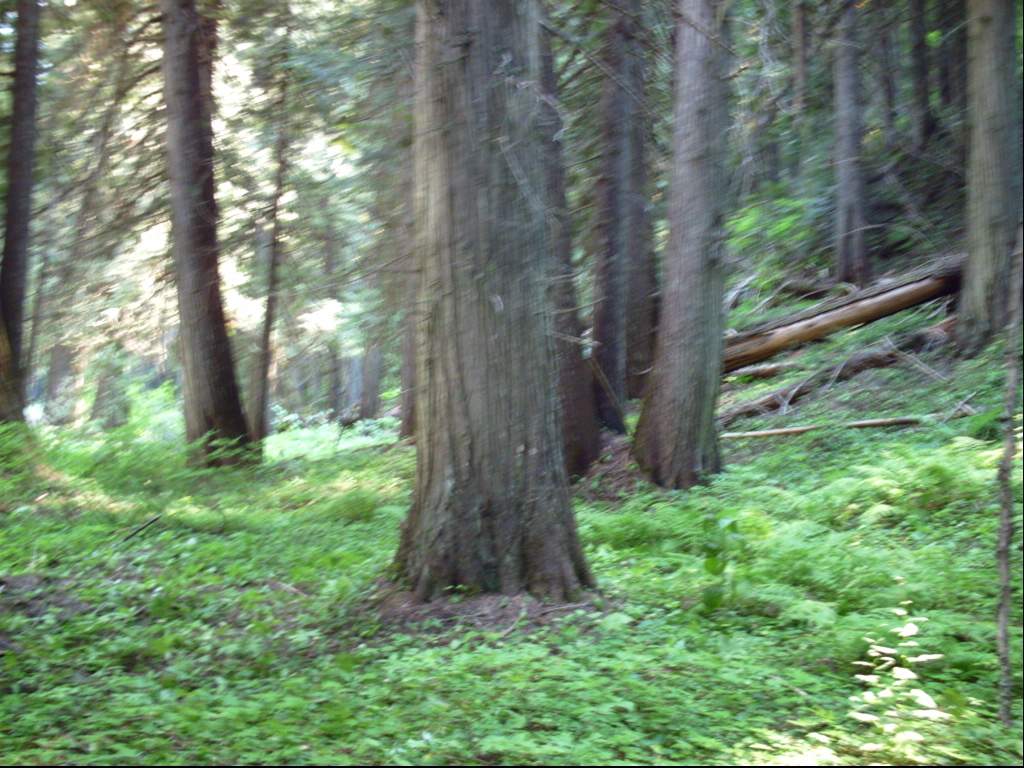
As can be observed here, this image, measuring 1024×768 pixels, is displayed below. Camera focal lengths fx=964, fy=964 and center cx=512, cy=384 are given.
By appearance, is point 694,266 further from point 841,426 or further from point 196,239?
point 196,239

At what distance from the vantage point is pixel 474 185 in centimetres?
625

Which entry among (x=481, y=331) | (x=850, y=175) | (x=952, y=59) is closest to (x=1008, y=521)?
(x=481, y=331)

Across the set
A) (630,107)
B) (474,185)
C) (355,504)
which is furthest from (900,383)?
(474,185)

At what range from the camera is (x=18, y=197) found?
1165 cm

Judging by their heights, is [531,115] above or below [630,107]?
below

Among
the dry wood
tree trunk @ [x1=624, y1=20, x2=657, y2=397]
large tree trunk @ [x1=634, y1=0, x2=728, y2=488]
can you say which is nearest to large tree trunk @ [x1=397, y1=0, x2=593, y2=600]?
large tree trunk @ [x1=634, y1=0, x2=728, y2=488]

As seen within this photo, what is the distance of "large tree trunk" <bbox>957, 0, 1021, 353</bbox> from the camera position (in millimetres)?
11297

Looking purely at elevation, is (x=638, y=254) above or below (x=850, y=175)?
below

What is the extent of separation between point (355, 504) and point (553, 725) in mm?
6173

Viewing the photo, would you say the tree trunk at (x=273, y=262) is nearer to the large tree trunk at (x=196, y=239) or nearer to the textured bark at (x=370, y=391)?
the large tree trunk at (x=196, y=239)

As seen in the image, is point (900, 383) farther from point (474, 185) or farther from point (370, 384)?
point (370, 384)

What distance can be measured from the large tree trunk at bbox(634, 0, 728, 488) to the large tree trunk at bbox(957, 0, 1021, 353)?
3.52 meters

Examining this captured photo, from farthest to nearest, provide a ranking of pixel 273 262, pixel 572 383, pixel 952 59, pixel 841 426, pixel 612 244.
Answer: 1. pixel 952 59
2. pixel 273 262
3. pixel 612 244
4. pixel 572 383
5. pixel 841 426

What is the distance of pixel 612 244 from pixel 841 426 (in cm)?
363
